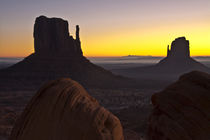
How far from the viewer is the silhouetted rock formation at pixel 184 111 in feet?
24.7

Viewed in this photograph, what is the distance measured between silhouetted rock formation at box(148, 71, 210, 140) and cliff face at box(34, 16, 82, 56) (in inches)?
3012

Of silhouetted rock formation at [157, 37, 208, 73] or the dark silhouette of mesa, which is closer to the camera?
the dark silhouette of mesa

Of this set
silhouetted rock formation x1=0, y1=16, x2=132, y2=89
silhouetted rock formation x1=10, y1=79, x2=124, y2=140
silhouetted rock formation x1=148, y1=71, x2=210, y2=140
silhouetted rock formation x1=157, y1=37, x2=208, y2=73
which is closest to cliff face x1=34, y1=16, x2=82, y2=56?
silhouetted rock formation x1=0, y1=16, x2=132, y2=89

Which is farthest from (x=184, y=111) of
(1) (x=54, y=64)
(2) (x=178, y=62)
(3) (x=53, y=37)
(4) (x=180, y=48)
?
(2) (x=178, y=62)

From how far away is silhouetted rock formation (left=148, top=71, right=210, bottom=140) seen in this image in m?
7.53

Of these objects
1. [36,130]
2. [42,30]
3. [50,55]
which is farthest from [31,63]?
[36,130]

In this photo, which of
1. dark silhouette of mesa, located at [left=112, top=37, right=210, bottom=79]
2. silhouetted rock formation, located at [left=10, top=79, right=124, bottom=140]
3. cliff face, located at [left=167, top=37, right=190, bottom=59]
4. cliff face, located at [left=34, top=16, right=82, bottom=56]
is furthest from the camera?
cliff face, located at [left=167, top=37, right=190, bottom=59]

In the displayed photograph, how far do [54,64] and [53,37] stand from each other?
15201 mm

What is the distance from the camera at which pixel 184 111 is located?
789cm

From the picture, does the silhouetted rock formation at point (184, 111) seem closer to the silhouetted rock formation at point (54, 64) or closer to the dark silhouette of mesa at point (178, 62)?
the silhouetted rock formation at point (54, 64)

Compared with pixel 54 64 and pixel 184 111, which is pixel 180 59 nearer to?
pixel 54 64

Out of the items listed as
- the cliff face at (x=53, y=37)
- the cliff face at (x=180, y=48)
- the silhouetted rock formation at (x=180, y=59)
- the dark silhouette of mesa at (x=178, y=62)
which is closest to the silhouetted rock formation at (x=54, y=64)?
the cliff face at (x=53, y=37)

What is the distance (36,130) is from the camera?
6777 millimetres

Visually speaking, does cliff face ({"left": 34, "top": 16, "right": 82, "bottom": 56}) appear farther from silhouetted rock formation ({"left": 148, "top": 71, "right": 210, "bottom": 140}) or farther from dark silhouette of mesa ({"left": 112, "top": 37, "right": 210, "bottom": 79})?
silhouetted rock formation ({"left": 148, "top": 71, "right": 210, "bottom": 140})
